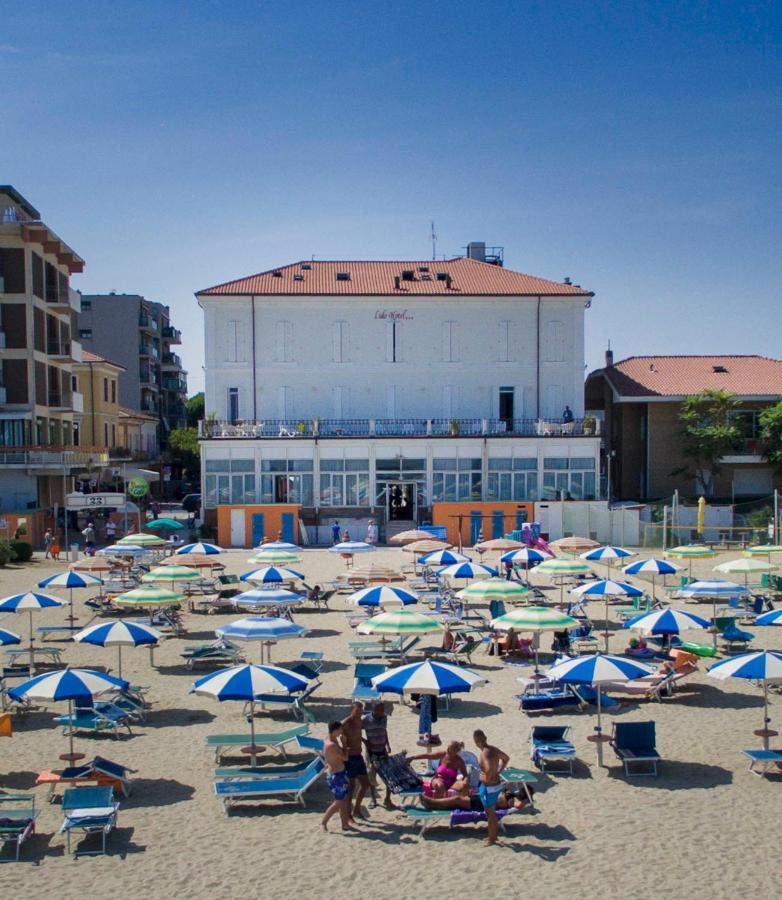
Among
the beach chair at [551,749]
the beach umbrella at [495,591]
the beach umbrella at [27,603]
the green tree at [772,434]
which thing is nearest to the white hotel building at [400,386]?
the green tree at [772,434]

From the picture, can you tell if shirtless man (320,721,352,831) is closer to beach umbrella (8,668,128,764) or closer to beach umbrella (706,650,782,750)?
beach umbrella (8,668,128,764)

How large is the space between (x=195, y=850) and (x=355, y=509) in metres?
35.1

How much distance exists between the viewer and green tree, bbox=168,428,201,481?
7881cm

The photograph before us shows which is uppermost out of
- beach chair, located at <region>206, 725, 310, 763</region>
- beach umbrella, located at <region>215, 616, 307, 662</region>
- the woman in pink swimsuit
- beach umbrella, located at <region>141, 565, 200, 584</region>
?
beach umbrella, located at <region>215, 616, 307, 662</region>

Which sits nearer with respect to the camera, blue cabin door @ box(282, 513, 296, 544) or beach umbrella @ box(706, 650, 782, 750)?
beach umbrella @ box(706, 650, 782, 750)

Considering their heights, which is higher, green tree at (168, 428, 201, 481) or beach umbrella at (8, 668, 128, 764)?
green tree at (168, 428, 201, 481)

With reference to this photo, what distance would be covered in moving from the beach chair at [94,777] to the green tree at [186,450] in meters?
65.3

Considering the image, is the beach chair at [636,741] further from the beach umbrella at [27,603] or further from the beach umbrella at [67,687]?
the beach umbrella at [27,603]

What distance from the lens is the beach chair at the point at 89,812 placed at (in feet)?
35.9

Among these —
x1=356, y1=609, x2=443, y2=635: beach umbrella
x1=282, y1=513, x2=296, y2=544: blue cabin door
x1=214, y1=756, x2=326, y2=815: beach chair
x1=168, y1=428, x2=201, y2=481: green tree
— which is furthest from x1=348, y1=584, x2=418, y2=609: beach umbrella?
x1=168, y1=428, x2=201, y2=481: green tree

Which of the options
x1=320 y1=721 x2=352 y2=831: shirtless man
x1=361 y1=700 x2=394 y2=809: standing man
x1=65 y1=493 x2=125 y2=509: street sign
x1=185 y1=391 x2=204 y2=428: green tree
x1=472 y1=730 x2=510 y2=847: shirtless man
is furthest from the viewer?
x1=185 y1=391 x2=204 y2=428: green tree

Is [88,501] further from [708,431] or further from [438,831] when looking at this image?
[708,431]

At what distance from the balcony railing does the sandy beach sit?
30979mm

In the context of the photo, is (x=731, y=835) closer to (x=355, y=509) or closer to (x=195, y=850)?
(x=195, y=850)
